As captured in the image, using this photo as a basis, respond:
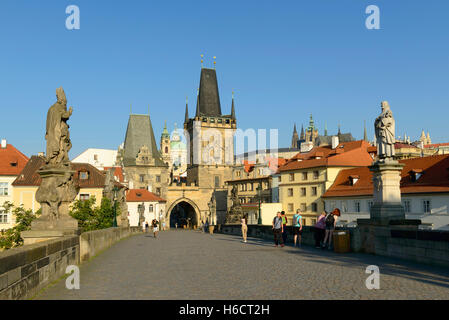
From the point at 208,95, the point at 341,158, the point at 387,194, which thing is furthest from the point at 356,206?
the point at 208,95

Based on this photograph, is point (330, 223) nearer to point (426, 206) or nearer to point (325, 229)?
point (325, 229)

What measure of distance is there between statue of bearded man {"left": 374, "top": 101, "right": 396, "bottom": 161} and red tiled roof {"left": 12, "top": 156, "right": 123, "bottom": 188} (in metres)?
43.3

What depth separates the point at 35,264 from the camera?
761 centimetres

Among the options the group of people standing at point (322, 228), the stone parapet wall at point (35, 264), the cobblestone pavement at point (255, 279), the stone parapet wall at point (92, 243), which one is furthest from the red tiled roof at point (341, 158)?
the stone parapet wall at point (35, 264)

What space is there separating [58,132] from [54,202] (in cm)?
171

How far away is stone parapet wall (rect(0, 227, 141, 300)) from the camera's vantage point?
6.10 metres

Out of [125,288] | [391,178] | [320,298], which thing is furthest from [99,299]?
[391,178]

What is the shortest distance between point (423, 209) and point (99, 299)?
40.4m

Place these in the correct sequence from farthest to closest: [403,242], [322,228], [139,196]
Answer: [139,196] → [322,228] → [403,242]

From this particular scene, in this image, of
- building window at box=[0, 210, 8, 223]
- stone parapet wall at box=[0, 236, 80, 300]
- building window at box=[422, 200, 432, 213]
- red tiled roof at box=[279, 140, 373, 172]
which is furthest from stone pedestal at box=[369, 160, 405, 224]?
building window at box=[0, 210, 8, 223]

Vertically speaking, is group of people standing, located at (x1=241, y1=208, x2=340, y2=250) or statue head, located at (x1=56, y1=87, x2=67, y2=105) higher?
statue head, located at (x1=56, y1=87, x2=67, y2=105)

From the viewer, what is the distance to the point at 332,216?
15.6 m

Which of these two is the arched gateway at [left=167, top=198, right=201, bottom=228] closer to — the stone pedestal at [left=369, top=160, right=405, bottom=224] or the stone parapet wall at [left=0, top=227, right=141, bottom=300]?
the stone pedestal at [left=369, top=160, right=405, bottom=224]

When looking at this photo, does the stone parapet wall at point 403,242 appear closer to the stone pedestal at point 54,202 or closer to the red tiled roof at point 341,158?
the stone pedestal at point 54,202
